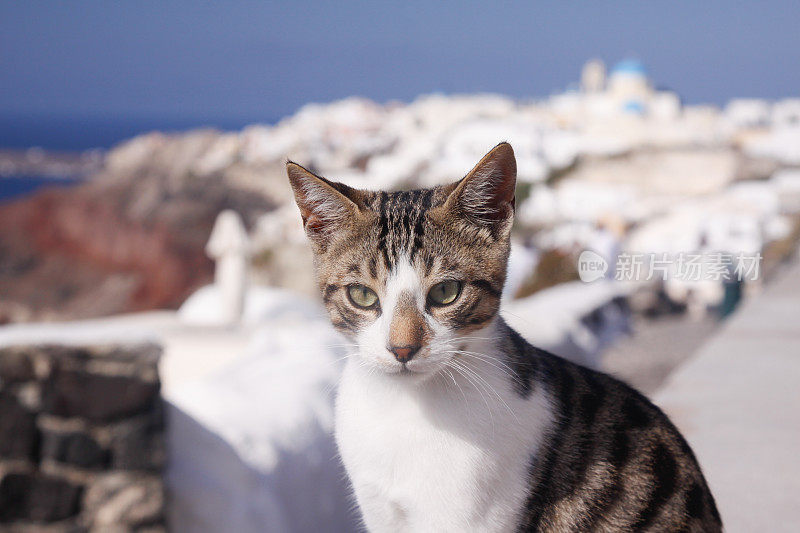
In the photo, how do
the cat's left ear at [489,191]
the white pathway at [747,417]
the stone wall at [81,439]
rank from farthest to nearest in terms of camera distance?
the stone wall at [81,439] → the white pathway at [747,417] → the cat's left ear at [489,191]

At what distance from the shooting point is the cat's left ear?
1.26 meters

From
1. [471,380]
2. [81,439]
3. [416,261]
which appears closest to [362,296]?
[416,261]

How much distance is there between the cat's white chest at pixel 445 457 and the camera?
1270 millimetres

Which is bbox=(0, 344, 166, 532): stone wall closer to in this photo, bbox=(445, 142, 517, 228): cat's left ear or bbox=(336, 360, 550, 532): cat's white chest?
bbox=(336, 360, 550, 532): cat's white chest

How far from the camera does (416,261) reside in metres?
1.36

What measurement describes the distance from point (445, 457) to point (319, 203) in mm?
553

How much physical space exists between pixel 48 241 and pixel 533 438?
A: 25121 millimetres

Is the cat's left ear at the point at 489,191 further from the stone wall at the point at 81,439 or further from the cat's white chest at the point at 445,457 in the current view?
the stone wall at the point at 81,439

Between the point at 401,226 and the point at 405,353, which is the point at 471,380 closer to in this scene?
the point at 405,353

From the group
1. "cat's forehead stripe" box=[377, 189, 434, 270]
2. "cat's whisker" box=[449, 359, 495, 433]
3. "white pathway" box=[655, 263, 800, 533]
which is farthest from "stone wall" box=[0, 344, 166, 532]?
"white pathway" box=[655, 263, 800, 533]

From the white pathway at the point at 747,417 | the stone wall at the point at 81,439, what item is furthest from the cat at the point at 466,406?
the stone wall at the point at 81,439

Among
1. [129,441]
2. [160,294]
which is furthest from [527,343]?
[160,294]

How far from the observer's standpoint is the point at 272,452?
3189mm

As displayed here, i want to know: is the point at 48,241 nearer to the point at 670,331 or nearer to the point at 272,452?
the point at 670,331
